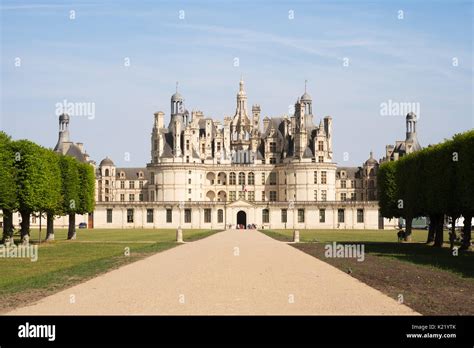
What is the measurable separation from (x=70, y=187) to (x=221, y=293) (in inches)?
1589

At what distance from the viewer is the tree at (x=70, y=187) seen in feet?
191

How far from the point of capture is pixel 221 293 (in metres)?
20.9

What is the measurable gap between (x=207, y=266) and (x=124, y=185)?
113811mm

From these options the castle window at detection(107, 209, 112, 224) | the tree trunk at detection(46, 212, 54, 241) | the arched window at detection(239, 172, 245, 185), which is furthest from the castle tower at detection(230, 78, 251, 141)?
the tree trunk at detection(46, 212, 54, 241)

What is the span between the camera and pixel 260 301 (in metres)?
19.1

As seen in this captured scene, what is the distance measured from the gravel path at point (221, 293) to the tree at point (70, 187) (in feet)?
91.0

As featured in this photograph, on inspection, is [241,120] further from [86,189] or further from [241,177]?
[86,189]

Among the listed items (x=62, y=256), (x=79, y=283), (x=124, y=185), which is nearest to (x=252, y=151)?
(x=124, y=185)

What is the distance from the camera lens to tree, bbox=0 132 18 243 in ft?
145

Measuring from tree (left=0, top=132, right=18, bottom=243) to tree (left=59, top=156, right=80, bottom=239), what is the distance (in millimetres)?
10276

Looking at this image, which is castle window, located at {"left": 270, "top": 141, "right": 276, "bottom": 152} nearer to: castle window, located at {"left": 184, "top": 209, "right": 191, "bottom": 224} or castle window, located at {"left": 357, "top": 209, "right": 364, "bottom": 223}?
castle window, located at {"left": 184, "top": 209, "right": 191, "bottom": 224}

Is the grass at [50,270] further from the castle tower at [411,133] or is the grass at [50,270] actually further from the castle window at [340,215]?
the castle tower at [411,133]

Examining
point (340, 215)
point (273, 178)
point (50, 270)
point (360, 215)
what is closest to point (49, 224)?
point (50, 270)
